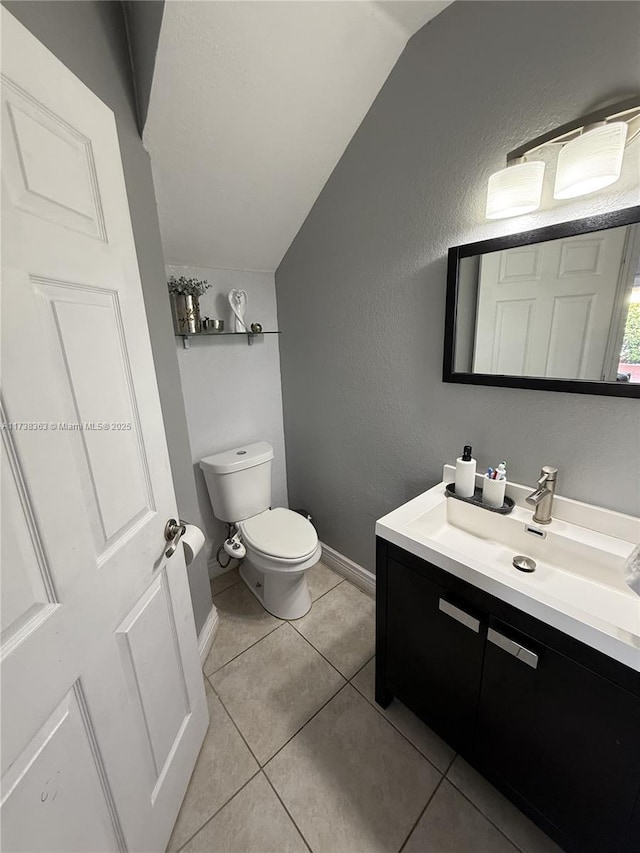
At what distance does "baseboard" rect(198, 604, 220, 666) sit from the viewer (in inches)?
63.3

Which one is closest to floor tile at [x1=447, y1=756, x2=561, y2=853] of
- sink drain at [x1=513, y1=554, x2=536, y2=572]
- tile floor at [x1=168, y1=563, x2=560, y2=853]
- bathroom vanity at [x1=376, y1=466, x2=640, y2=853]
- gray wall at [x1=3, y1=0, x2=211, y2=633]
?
tile floor at [x1=168, y1=563, x2=560, y2=853]

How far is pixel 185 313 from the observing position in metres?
1.66

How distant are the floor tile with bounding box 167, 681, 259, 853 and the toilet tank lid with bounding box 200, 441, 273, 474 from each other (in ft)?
3.37

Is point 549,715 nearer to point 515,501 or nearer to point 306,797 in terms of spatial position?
point 515,501

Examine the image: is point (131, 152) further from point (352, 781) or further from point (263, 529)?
point (352, 781)

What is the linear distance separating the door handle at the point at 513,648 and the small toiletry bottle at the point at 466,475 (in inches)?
19.4

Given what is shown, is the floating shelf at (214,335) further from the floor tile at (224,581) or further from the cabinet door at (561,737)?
the cabinet door at (561,737)

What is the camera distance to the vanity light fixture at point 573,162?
0.88 metres

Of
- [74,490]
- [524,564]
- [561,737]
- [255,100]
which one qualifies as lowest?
[561,737]

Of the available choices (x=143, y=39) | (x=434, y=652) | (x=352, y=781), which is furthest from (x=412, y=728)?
(x=143, y=39)

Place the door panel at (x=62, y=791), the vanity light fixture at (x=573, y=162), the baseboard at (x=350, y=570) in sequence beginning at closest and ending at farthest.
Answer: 1. the door panel at (x=62, y=791)
2. the vanity light fixture at (x=573, y=162)
3. the baseboard at (x=350, y=570)

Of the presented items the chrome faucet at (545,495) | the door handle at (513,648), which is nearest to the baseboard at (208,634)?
the door handle at (513,648)

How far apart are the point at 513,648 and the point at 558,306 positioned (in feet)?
3.26

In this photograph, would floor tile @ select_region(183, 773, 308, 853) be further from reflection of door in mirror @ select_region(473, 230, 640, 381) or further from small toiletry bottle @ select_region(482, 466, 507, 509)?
reflection of door in mirror @ select_region(473, 230, 640, 381)
